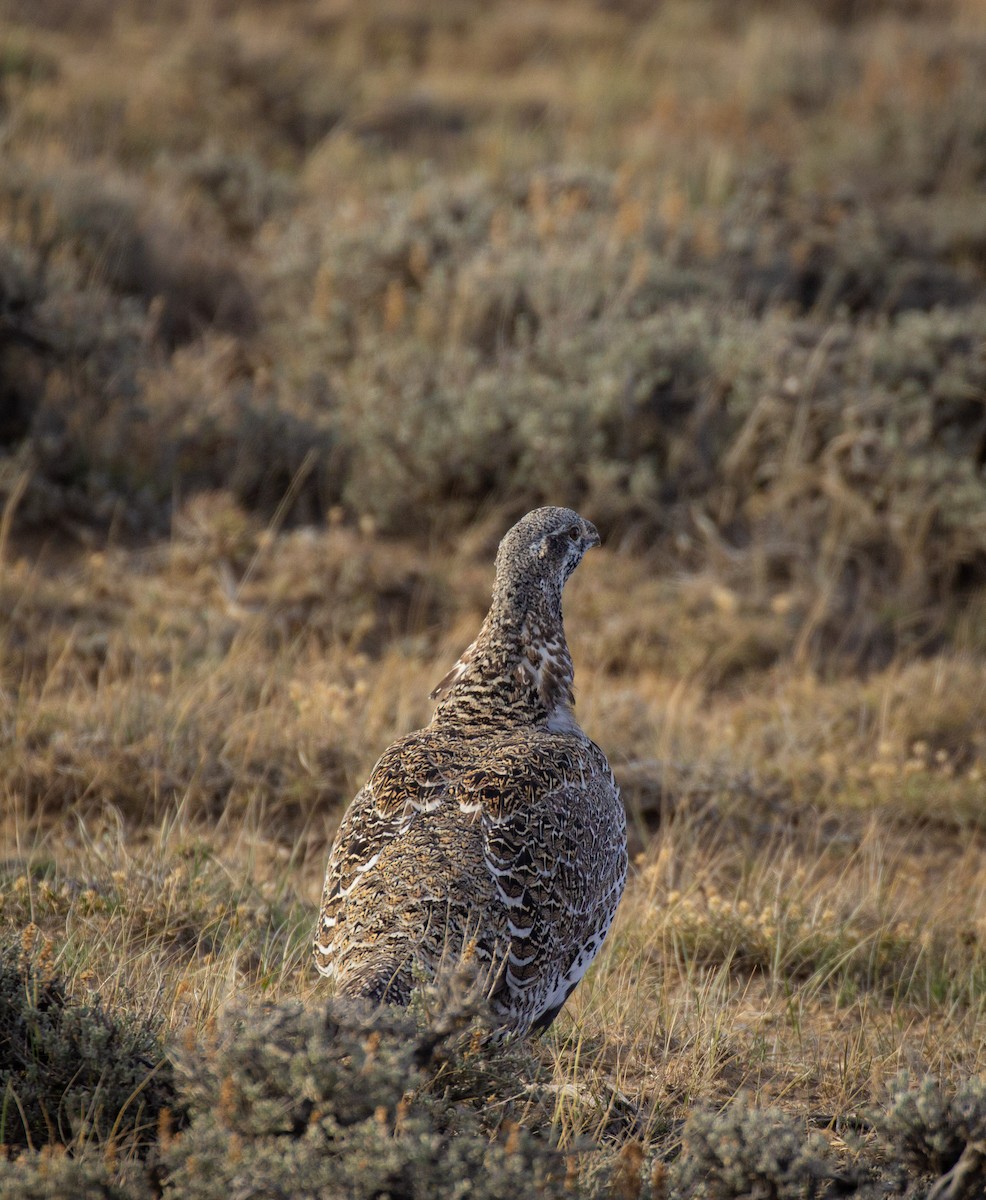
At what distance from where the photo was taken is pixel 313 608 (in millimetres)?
6988


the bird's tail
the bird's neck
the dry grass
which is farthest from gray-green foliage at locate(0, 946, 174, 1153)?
the bird's neck

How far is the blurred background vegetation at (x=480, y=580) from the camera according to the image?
2.92 meters

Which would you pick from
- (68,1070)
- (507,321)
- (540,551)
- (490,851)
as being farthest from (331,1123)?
(507,321)

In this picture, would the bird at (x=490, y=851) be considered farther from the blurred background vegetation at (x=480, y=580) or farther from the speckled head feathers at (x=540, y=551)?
the blurred background vegetation at (x=480, y=580)

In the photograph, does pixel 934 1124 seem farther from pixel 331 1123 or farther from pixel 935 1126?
pixel 331 1123

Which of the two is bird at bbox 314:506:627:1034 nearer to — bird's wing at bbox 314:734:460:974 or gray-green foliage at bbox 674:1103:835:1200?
bird's wing at bbox 314:734:460:974

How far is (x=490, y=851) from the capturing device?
10.8 feet

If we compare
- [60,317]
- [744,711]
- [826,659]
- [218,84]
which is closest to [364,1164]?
[744,711]

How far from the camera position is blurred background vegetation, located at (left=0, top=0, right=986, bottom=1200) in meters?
2.92

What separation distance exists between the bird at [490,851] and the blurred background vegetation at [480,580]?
0.27m

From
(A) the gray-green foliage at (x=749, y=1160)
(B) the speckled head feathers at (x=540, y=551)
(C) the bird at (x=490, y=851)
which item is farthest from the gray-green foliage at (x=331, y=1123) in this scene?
(B) the speckled head feathers at (x=540, y=551)

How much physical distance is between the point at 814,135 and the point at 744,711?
27.7ft

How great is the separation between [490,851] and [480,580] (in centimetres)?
411

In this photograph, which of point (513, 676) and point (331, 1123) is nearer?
point (331, 1123)
